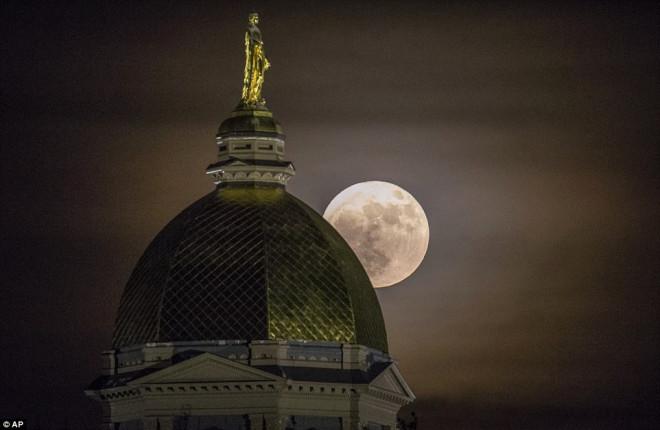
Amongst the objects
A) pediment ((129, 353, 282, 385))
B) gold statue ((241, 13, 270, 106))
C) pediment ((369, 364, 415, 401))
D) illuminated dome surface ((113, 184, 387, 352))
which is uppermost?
gold statue ((241, 13, 270, 106))

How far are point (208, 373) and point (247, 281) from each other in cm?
457

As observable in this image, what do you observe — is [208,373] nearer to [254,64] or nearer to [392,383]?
[392,383]

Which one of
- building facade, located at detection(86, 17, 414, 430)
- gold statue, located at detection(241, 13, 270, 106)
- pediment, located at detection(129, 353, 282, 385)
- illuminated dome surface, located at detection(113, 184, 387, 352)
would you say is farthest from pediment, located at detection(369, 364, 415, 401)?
gold statue, located at detection(241, 13, 270, 106)

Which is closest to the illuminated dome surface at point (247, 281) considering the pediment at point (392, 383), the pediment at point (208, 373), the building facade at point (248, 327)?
the building facade at point (248, 327)

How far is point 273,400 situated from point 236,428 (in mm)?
2063

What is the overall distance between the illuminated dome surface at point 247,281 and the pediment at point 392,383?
130 cm

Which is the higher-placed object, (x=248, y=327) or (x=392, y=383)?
(x=248, y=327)

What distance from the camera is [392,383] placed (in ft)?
502

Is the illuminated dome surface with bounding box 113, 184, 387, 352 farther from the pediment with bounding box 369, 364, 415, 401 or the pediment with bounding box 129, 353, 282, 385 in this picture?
the pediment with bounding box 129, 353, 282, 385

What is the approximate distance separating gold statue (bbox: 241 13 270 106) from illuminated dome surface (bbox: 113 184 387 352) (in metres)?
5.52

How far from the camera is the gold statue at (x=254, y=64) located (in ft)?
515

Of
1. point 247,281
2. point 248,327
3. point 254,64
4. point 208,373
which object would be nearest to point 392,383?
point 248,327

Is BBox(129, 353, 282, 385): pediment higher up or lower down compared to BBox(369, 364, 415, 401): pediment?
lower down

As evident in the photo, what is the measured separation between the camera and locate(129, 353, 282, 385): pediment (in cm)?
14600
